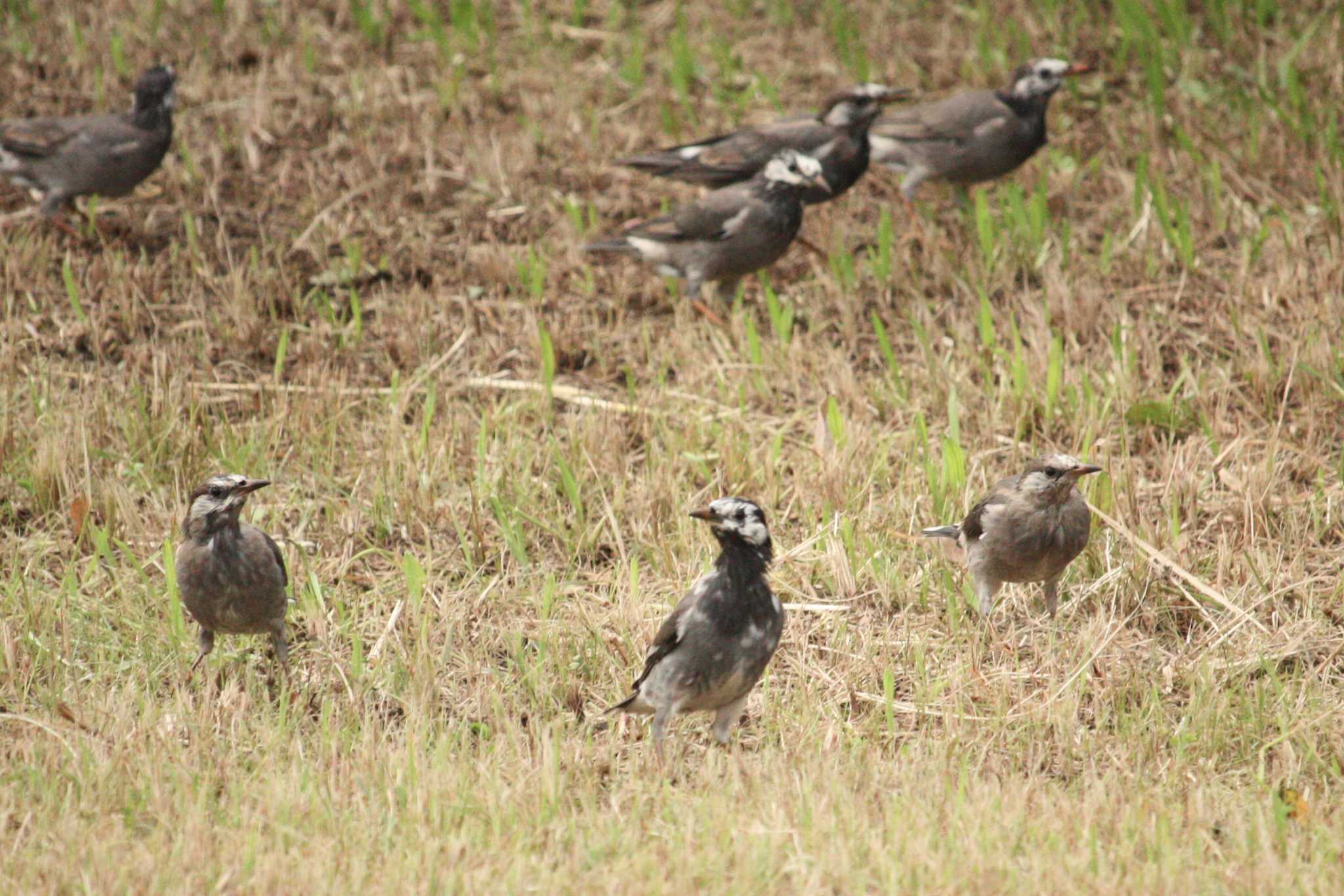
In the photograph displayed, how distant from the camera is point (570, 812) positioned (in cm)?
470

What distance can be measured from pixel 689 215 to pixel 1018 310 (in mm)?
1974

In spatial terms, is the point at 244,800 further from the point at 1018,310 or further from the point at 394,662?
the point at 1018,310

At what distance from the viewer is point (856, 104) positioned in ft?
30.8

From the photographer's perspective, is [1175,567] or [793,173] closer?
[1175,567]

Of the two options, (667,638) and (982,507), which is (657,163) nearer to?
(982,507)

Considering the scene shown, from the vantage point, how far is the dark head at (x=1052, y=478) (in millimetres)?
5707

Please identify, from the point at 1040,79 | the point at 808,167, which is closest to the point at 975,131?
the point at 1040,79

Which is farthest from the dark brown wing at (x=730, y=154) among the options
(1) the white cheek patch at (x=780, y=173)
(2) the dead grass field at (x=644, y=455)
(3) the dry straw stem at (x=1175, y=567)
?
(3) the dry straw stem at (x=1175, y=567)

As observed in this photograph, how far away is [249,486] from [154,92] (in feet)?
15.6

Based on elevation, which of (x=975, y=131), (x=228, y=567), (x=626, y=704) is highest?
(x=975, y=131)

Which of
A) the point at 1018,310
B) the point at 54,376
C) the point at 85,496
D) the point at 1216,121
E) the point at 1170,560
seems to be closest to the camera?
the point at 1170,560

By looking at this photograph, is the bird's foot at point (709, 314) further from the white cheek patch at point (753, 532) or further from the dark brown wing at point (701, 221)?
the white cheek patch at point (753, 532)

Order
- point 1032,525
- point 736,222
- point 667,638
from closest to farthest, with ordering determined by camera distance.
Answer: point 667,638 → point 1032,525 → point 736,222

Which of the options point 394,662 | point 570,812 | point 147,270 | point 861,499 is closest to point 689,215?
point 861,499
